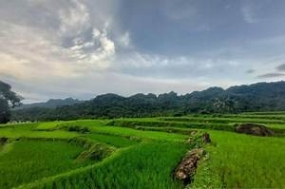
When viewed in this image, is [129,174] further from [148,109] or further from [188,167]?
[148,109]

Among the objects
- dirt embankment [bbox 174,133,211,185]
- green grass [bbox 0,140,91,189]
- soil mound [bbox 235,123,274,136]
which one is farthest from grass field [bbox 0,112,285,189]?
soil mound [bbox 235,123,274,136]

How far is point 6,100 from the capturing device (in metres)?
66.7

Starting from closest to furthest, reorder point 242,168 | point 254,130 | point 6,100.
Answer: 1. point 242,168
2. point 254,130
3. point 6,100

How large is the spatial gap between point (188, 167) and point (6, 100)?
5893 centimetres

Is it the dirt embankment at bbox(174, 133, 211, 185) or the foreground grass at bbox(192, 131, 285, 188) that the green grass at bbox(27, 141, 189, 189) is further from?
the foreground grass at bbox(192, 131, 285, 188)

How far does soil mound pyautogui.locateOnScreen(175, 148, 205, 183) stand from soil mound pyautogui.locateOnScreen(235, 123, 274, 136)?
11400 millimetres

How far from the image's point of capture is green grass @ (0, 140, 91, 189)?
46.3 ft

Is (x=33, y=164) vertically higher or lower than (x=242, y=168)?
lower

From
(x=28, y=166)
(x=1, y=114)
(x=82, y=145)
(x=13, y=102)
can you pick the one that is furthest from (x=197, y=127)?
(x=13, y=102)

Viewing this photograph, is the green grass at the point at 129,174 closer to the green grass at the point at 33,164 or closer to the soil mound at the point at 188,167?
the soil mound at the point at 188,167

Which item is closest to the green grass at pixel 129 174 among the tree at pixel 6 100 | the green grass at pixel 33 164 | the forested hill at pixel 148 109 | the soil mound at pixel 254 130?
the green grass at pixel 33 164

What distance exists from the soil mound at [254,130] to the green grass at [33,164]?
1242 cm

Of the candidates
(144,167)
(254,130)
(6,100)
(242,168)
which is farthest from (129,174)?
(6,100)

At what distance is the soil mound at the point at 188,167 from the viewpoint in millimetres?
13297
